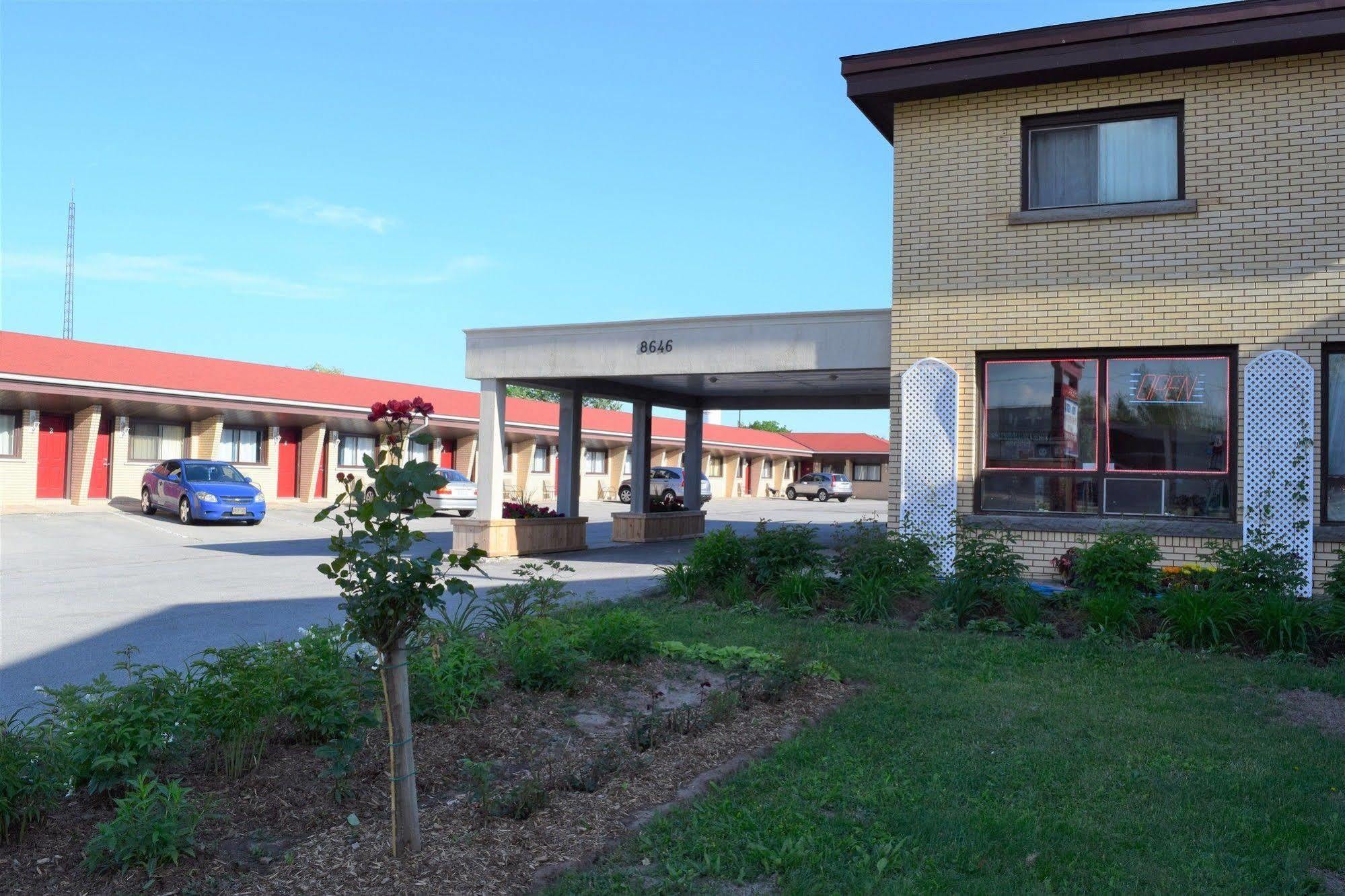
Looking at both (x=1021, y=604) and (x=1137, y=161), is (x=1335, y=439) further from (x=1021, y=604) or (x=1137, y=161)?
(x=1021, y=604)

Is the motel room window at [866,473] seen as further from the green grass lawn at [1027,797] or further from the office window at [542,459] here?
the green grass lawn at [1027,797]

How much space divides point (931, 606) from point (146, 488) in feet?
83.4

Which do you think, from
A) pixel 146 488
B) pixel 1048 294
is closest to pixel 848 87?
pixel 1048 294

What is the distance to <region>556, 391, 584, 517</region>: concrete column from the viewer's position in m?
21.4

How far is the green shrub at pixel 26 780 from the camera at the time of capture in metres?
4.27

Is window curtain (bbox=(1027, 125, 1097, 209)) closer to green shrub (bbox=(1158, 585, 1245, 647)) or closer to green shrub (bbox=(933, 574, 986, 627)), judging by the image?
green shrub (bbox=(933, 574, 986, 627))

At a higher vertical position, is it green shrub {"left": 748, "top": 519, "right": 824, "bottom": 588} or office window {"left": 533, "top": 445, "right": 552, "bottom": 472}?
office window {"left": 533, "top": 445, "right": 552, "bottom": 472}

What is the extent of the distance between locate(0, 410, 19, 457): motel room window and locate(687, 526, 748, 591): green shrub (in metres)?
Answer: 24.6

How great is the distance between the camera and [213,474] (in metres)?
28.1

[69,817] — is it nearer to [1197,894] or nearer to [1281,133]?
[1197,894]

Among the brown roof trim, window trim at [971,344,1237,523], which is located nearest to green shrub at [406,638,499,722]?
window trim at [971,344,1237,523]

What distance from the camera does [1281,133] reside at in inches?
472

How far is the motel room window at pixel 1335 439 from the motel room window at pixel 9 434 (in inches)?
1205

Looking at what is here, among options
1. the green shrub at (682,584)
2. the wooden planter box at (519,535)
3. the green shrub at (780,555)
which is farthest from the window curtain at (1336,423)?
the wooden planter box at (519,535)
